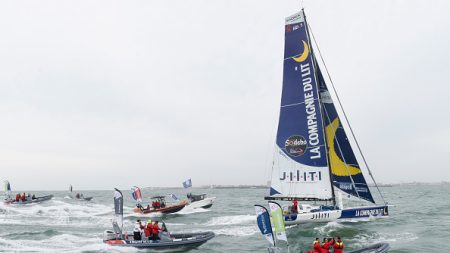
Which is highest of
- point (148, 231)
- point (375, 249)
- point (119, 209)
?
point (119, 209)

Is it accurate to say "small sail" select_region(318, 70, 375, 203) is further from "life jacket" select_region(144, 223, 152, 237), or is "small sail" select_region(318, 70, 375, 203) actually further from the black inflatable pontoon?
"life jacket" select_region(144, 223, 152, 237)

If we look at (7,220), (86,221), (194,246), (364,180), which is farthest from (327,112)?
(7,220)

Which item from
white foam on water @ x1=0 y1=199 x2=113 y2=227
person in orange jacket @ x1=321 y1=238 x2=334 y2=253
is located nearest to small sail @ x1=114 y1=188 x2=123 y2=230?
person in orange jacket @ x1=321 y1=238 x2=334 y2=253

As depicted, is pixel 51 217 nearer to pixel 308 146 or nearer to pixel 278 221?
pixel 308 146

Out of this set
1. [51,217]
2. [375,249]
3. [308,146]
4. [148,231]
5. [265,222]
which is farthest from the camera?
[51,217]

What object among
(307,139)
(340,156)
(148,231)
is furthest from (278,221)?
(340,156)

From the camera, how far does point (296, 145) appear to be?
2880cm

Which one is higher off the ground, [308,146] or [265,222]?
[308,146]

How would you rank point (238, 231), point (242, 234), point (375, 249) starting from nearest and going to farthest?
1. point (375, 249)
2. point (242, 234)
3. point (238, 231)

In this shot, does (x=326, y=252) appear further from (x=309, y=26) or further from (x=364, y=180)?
(x=309, y=26)

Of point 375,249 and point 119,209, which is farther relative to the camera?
point 119,209

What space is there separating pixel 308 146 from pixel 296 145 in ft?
2.78

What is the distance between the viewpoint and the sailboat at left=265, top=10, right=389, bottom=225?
27.8 metres

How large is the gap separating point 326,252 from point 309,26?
54.4 feet
